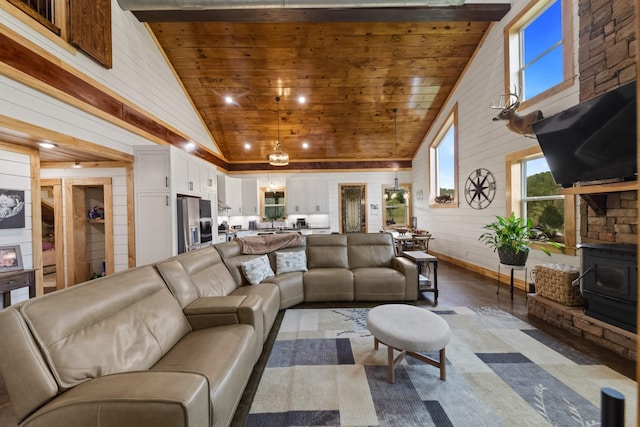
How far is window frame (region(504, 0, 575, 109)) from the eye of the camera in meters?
3.15

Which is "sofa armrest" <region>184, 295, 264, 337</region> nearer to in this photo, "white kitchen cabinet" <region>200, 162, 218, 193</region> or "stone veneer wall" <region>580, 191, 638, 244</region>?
"white kitchen cabinet" <region>200, 162, 218, 193</region>

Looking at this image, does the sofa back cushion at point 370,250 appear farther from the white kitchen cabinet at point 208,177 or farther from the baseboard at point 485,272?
the white kitchen cabinet at point 208,177

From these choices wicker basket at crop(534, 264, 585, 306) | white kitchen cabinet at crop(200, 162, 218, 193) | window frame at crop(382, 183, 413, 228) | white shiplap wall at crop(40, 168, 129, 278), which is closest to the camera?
wicker basket at crop(534, 264, 585, 306)

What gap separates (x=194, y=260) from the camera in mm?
2582

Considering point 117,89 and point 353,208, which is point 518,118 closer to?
point 353,208

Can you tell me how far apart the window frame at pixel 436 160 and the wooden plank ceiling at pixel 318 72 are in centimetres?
50

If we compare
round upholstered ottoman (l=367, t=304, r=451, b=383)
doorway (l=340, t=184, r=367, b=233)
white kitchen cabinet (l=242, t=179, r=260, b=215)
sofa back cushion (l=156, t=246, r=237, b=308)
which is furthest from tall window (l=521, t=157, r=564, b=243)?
white kitchen cabinet (l=242, t=179, r=260, b=215)

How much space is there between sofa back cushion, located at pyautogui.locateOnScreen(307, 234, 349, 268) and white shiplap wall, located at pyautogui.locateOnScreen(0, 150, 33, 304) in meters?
3.39

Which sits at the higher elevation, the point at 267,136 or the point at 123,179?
the point at 267,136

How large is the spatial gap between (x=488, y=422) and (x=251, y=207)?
741 cm

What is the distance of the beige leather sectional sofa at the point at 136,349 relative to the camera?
1.04 metres

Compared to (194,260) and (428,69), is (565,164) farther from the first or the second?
(194,260)

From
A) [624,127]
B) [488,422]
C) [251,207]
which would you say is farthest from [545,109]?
[251,207]

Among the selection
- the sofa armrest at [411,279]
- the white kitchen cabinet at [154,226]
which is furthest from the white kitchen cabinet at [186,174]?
the sofa armrest at [411,279]
